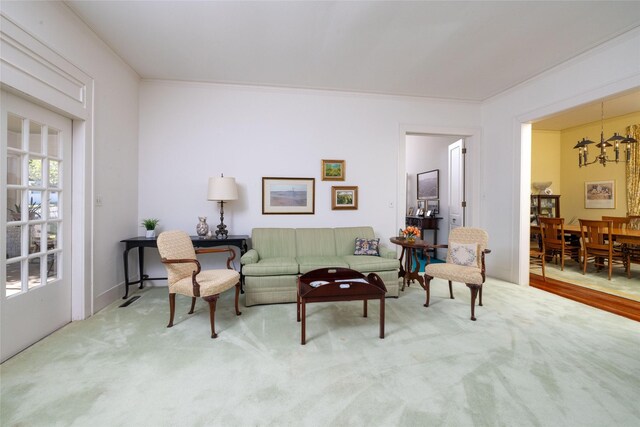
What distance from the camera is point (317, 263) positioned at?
131 inches

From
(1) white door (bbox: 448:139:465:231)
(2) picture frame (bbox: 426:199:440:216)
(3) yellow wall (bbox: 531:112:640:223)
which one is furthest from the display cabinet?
Result: (1) white door (bbox: 448:139:465:231)

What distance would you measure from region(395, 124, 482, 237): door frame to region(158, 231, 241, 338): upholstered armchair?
9.77 ft

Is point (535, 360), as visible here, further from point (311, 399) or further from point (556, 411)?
point (311, 399)

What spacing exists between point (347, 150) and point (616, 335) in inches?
145

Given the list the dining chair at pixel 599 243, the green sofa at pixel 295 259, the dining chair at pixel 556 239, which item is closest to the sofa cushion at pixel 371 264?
the green sofa at pixel 295 259

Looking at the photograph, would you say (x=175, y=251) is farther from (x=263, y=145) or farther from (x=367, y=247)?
(x=367, y=247)

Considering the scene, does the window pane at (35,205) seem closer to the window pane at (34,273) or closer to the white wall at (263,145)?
the window pane at (34,273)

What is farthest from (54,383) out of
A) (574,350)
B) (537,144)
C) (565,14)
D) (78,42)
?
(537,144)

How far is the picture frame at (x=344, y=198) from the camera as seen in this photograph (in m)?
4.34

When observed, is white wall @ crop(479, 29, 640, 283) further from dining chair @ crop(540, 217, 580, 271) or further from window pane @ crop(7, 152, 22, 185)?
window pane @ crop(7, 152, 22, 185)

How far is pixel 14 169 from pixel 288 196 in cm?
285

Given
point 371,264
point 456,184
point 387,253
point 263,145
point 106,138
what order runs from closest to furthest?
point 106,138
point 371,264
point 387,253
point 263,145
point 456,184

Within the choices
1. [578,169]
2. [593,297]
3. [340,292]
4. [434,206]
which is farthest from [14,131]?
[578,169]

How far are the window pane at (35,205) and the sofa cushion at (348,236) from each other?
3227 mm
